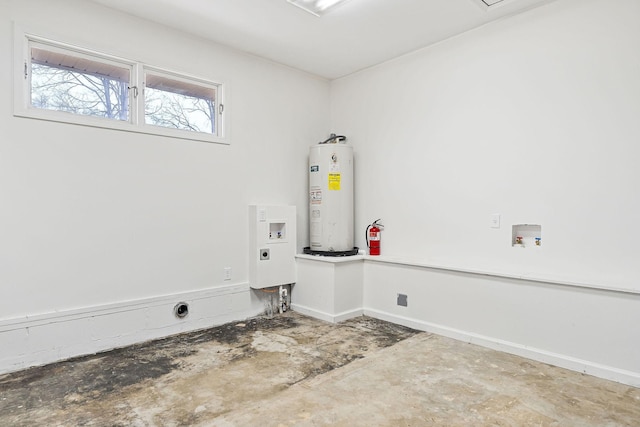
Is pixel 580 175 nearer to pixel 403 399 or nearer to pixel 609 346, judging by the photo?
pixel 609 346

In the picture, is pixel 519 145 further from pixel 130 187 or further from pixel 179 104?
pixel 130 187

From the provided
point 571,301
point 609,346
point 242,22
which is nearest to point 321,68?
point 242,22

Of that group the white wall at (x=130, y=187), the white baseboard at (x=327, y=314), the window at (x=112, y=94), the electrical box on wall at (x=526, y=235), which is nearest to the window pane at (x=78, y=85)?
the window at (x=112, y=94)

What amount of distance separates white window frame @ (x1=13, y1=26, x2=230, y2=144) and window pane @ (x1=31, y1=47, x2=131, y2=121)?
1.6 inches

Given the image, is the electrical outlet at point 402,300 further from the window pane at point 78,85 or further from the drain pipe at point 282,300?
the window pane at point 78,85

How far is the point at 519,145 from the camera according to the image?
129 inches

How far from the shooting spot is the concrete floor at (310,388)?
7.02 feet

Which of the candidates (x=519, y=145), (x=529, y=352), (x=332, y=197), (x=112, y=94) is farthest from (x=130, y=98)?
(x=529, y=352)

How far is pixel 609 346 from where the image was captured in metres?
2.63

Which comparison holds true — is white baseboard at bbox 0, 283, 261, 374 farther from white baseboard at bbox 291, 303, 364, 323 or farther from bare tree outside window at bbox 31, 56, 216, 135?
bare tree outside window at bbox 31, 56, 216, 135

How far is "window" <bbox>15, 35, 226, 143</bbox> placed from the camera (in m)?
2.91

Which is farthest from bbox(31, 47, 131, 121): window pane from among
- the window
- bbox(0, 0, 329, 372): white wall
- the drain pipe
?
the drain pipe

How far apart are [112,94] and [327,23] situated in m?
2.00

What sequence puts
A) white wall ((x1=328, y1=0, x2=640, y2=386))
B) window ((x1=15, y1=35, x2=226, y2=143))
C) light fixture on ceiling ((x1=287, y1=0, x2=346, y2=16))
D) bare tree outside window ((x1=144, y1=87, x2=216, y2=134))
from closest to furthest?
white wall ((x1=328, y1=0, x2=640, y2=386))
window ((x1=15, y1=35, x2=226, y2=143))
light fixture on ceiling ((x1=287, y1=0, x2=346, y2=16))
bare tree outside window ((x1=144, y1=87, x2=216, y2=134))
